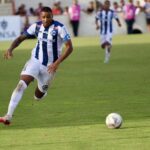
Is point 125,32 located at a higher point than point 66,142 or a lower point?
lower

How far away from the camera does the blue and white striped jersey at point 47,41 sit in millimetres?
14164

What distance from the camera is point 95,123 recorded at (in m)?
13.7

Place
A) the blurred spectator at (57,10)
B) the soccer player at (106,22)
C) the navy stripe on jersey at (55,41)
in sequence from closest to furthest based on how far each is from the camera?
the navy stripe on jersey at (55,41) → the soccer player at (106,22) → the blurred spectator at (57,10)

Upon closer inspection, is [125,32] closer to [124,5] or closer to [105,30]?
[124,5]

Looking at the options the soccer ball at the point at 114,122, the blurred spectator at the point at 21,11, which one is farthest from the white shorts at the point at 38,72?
the blurred spectator at the point at 21,11

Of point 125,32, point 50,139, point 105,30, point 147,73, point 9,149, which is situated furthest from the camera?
point 125,32

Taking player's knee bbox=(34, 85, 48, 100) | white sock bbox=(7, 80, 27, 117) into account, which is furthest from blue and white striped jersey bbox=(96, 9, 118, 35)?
white sock bbox=(7, 80, 27, 117)

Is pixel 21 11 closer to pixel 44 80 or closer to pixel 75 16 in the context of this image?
pixel 75 16

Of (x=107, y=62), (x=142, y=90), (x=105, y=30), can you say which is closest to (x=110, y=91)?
(x=142, y=90)

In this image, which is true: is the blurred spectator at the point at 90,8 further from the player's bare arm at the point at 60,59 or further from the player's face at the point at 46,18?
the player's bare arm at the point at 60,59

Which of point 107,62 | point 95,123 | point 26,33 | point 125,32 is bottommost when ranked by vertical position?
point 125,32

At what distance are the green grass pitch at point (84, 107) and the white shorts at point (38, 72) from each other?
0.68 m

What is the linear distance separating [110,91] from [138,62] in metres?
8.55

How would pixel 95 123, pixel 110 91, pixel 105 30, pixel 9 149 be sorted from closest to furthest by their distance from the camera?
1. pixel 9 149
2. pixel 95 123
3. pixel 110 91
4. pixel 105 30
